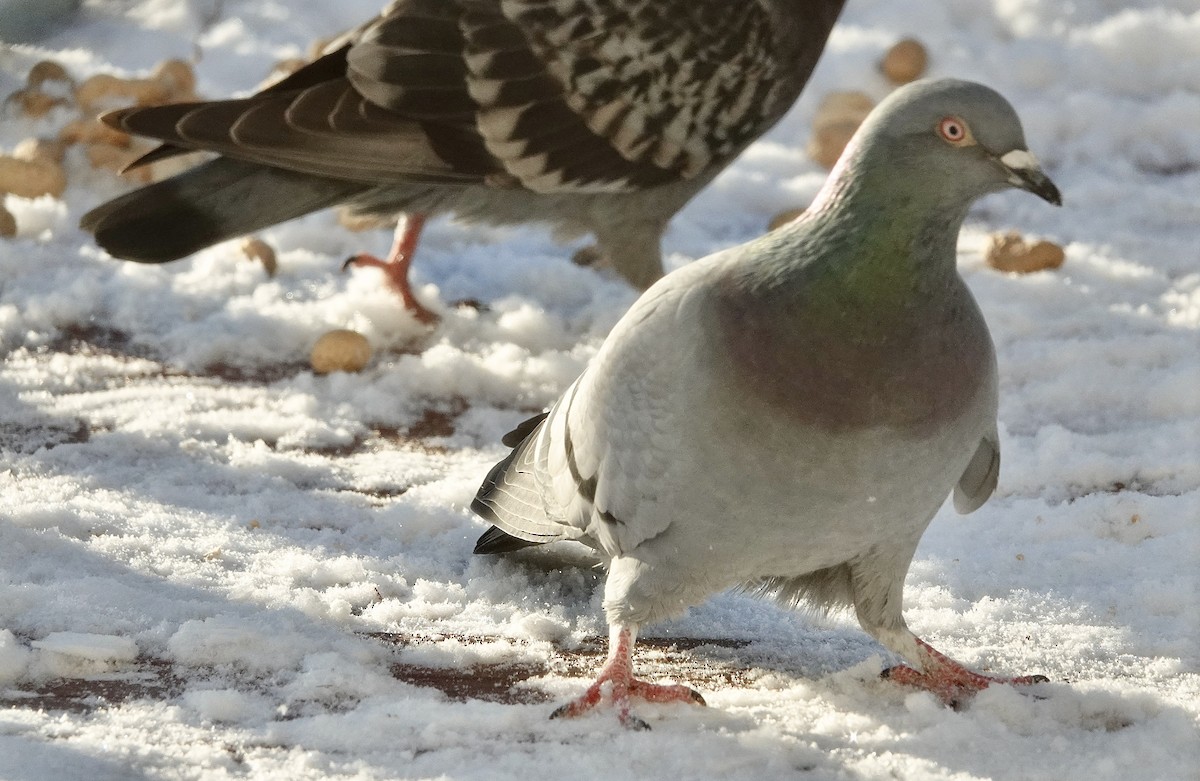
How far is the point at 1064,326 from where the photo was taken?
367 centimetres

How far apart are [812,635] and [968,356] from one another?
728mm

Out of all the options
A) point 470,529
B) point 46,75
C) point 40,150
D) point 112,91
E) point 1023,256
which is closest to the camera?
point 470,529

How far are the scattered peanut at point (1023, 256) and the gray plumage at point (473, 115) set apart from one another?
3.24ft

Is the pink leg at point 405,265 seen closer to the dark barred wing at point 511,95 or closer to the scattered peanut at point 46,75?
the dark barred wing at point 511,95

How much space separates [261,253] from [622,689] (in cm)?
242

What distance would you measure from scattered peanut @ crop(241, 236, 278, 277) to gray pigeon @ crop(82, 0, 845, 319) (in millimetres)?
759

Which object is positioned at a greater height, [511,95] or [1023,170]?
[511,95]

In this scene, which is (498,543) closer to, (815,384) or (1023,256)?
(815,384)

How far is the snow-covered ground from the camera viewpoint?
1879 millimetres

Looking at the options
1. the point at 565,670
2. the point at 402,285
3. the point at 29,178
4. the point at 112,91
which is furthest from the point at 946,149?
the point at 112,91

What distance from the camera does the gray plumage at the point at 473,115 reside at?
124 inches

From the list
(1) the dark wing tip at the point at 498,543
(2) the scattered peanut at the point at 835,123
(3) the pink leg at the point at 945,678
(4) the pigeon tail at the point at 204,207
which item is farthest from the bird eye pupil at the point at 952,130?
A: (2) the scattered peanut at the point at 835,123

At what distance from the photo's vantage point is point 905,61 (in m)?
5.22

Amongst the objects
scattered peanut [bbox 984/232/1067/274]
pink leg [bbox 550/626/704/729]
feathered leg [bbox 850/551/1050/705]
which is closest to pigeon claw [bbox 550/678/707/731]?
pink leg [bbox 550/626/704/729]
